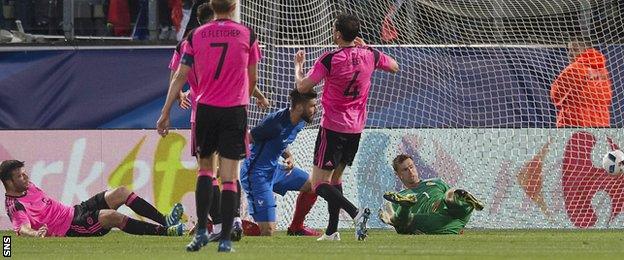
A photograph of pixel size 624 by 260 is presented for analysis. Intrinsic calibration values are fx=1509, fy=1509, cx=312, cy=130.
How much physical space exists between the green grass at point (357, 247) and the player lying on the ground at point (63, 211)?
0.63 feet

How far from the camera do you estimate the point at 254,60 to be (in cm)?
1101

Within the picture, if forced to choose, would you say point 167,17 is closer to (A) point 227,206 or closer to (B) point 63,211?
(B) point 63,211

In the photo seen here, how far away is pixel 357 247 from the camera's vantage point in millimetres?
11508

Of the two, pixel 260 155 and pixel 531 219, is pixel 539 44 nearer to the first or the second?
pixel 531 219

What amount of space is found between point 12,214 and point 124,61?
12.0 ft

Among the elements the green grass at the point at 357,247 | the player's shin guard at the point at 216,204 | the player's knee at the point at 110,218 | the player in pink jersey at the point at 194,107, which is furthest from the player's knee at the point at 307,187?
the player's shin guard at the point at 216,204

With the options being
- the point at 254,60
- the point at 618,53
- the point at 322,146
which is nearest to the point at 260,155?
the point at 322,146

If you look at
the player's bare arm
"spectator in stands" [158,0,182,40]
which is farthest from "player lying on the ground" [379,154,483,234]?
"spectator in stands" [158,0,182,40]

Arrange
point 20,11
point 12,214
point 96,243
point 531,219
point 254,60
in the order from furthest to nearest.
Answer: point 20,11
point 531,219
point 12,214
point 96,243
point 254,60

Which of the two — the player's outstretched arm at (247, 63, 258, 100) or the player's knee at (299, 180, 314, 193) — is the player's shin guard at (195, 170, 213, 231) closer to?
the player's outstretched arm at (247, 63, 258, 100)

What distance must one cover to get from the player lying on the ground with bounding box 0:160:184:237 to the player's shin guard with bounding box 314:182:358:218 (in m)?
1.85

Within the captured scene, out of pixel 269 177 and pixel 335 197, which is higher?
Answer: pixel 335 197

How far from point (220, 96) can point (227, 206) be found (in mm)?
794

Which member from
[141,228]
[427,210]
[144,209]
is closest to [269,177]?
[144,209]
